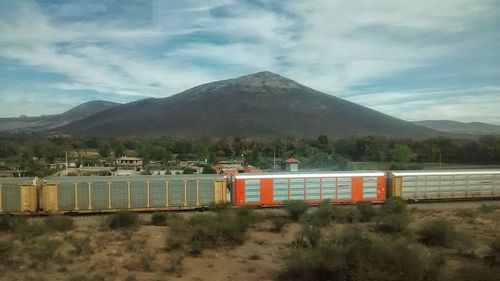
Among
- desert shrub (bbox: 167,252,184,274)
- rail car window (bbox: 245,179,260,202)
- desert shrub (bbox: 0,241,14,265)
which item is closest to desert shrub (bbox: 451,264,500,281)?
desert shrub (bbox: 167,252,184,274)

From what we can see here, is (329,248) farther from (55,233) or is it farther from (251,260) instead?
(55,233)

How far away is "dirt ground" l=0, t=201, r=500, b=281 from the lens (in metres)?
14.3

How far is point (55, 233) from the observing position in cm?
2186

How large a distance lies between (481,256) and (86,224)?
19.4 meters

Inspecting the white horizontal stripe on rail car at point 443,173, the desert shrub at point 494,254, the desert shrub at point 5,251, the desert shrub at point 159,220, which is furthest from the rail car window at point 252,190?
the desert shrub at point 494,254

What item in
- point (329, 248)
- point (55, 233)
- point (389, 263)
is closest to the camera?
point (389, 263)

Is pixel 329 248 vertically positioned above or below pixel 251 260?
above

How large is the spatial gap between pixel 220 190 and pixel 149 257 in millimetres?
14101

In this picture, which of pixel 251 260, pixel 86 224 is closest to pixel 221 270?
pixel 251 260

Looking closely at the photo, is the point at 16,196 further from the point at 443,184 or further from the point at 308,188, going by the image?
the point at 443,184

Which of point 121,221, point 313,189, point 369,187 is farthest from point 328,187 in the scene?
point 121,221

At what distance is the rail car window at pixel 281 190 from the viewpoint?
30.5 meters

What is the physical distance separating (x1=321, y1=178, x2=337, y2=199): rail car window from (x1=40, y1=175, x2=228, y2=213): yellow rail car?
6985 mm

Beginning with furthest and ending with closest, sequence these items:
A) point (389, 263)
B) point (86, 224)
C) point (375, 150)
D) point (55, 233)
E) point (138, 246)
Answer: point (375, 150), point (86, 224), point (55, 233), point (138, 246), point (389, 263)
